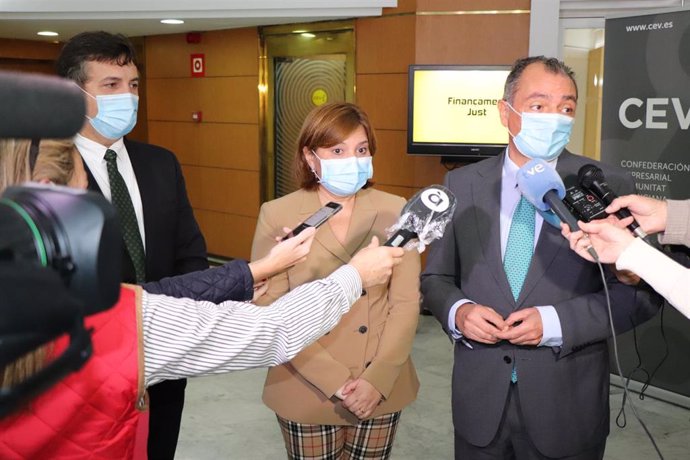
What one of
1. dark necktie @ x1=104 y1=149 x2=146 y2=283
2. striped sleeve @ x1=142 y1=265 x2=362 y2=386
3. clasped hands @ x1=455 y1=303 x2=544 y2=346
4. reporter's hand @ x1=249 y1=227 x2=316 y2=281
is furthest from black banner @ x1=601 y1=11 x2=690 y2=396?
striped sleeve @ x1=142 y1=265 x2=362 y2=386

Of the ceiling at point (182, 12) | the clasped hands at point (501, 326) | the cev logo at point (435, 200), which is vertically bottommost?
the clasped hands at point (501, 326)

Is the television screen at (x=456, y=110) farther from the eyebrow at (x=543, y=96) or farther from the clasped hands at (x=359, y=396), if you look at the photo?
the clasped hands at (x=359, y=396)

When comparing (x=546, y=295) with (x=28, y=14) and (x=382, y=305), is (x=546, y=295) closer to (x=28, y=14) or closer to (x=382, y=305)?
(x=382, y=305)

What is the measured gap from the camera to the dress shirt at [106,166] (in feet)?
7.29

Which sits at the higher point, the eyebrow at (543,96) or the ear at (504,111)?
the eyebrow at (543,96)

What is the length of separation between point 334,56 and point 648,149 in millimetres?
3546

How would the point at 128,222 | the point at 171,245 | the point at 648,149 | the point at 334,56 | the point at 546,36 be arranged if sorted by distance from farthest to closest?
the point at 334,56 → the point at 546,36 → the point at 648,149 → the point at 171,245 → the point at 128,222

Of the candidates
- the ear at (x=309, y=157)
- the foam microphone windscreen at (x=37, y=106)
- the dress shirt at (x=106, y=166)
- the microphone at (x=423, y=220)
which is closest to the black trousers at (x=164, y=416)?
the dress shirt at (x=106, y=166)

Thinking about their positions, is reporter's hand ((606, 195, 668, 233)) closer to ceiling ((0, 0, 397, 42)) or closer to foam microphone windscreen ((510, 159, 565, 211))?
foam microphone windscreen ((510, 159, 565, 211))

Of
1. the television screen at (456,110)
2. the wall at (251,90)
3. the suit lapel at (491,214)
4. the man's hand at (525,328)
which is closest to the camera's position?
the man's hand at (525,328)

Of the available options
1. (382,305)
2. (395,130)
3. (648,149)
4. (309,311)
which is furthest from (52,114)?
(395,130)

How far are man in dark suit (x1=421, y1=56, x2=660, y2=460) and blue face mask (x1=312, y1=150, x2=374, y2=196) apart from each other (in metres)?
0.34

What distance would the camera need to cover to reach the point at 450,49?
606 cm

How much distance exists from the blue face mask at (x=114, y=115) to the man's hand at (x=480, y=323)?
1.16 m
